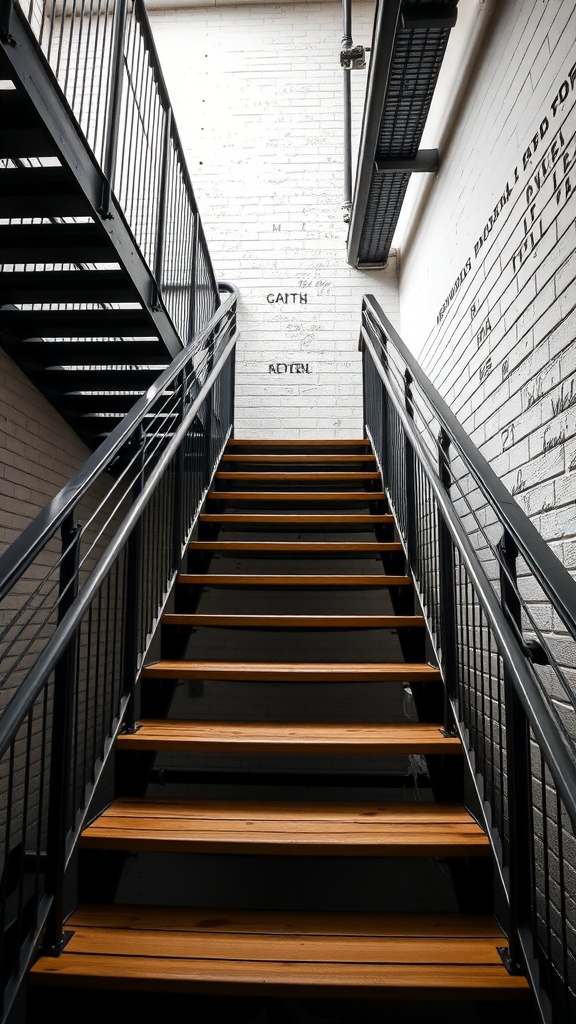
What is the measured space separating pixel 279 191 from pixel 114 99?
11.0 ft

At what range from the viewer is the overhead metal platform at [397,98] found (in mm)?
2855

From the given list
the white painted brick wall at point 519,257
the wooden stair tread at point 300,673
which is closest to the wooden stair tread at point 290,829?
the wooden stair tread at point 300,673

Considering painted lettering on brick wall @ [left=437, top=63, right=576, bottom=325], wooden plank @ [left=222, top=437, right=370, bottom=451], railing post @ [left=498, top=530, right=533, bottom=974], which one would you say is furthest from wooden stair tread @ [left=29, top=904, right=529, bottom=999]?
wooden plank @ [left=222, top=437, right=370, bottom=451]

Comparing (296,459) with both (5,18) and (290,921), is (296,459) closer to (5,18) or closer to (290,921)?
(5,18)

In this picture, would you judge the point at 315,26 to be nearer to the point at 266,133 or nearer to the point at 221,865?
the point at 266,133

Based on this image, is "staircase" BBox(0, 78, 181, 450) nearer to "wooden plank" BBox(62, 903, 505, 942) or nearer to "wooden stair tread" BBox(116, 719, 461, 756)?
"wooden stair tread" BBox(116, 719, 461, 756)

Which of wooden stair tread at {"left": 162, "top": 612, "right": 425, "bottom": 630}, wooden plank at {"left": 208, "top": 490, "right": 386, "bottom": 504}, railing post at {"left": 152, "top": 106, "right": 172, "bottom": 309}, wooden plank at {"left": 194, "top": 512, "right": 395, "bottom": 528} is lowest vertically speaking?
wooden stair tread at {"left": 162, "top": 612, "right": 425, "bottom": 630}

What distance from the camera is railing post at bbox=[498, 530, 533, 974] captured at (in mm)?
1419

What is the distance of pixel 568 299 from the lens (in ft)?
6.05

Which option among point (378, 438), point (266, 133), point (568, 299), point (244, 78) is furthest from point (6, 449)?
point (244, 78)

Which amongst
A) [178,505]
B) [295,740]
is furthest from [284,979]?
[178,505]

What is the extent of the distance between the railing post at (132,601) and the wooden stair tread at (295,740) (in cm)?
12

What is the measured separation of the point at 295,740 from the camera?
6.73 ft

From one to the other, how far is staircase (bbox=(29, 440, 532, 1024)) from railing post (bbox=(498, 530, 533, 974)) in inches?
4.4
